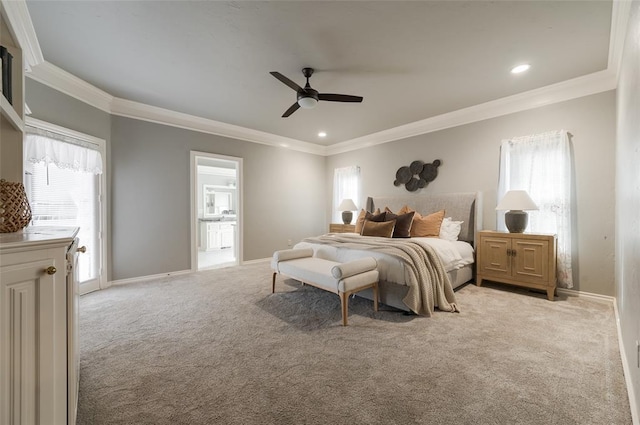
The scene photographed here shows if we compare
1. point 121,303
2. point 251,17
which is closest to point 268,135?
point 251,17

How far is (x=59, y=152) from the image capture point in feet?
10.2

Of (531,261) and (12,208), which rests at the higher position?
(12,208)

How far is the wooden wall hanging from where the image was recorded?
15.2 ft

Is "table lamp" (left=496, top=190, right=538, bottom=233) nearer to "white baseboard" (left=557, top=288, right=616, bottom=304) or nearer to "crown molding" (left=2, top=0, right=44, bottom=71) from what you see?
"white baseboard" (left=557, top=288, right=616, bottom=304)

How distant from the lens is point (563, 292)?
11.0 feet

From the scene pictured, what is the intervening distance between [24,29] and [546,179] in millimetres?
5653

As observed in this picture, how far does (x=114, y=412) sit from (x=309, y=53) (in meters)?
3.12

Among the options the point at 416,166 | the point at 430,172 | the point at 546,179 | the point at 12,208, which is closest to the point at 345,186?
the point at 416,166

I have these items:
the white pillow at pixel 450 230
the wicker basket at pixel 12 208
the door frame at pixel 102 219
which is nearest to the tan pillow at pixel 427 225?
the white pillow at pixel 450 230

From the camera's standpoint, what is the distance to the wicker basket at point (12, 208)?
135 cm

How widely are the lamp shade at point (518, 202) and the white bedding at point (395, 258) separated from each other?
780mm

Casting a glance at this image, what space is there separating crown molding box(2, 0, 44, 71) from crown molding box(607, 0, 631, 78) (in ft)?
14.4

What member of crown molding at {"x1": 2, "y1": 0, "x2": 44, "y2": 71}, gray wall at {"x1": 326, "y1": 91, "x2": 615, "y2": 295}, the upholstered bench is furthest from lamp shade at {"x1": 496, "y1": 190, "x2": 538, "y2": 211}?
crown molding at {"x1": 2, "y1": 0, "x2": 44, "y2": 71}

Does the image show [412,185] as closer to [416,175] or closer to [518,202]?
[416,175]
